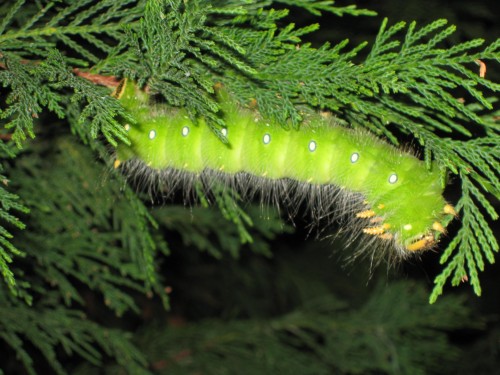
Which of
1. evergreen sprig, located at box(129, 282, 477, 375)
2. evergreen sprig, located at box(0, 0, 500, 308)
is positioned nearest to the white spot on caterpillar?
evergreen sprig, located at box(0, 0, 500, 308)

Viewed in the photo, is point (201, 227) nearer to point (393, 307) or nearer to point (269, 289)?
point (393, 307)

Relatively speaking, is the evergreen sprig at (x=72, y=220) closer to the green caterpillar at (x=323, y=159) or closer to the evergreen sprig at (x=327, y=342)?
the green caterpillar at (x=323, y=159)

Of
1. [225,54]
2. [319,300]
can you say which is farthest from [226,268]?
[225,54]

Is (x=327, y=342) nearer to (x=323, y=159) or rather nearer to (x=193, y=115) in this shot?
(x=323, y=159)

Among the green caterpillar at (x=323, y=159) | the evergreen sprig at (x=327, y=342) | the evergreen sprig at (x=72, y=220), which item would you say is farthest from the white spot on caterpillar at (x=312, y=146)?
the evergreen sprig at (x=327, y=342)

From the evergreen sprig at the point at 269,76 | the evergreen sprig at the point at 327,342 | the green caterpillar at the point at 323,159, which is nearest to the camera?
the evergreen sprig at the point at 269,76
